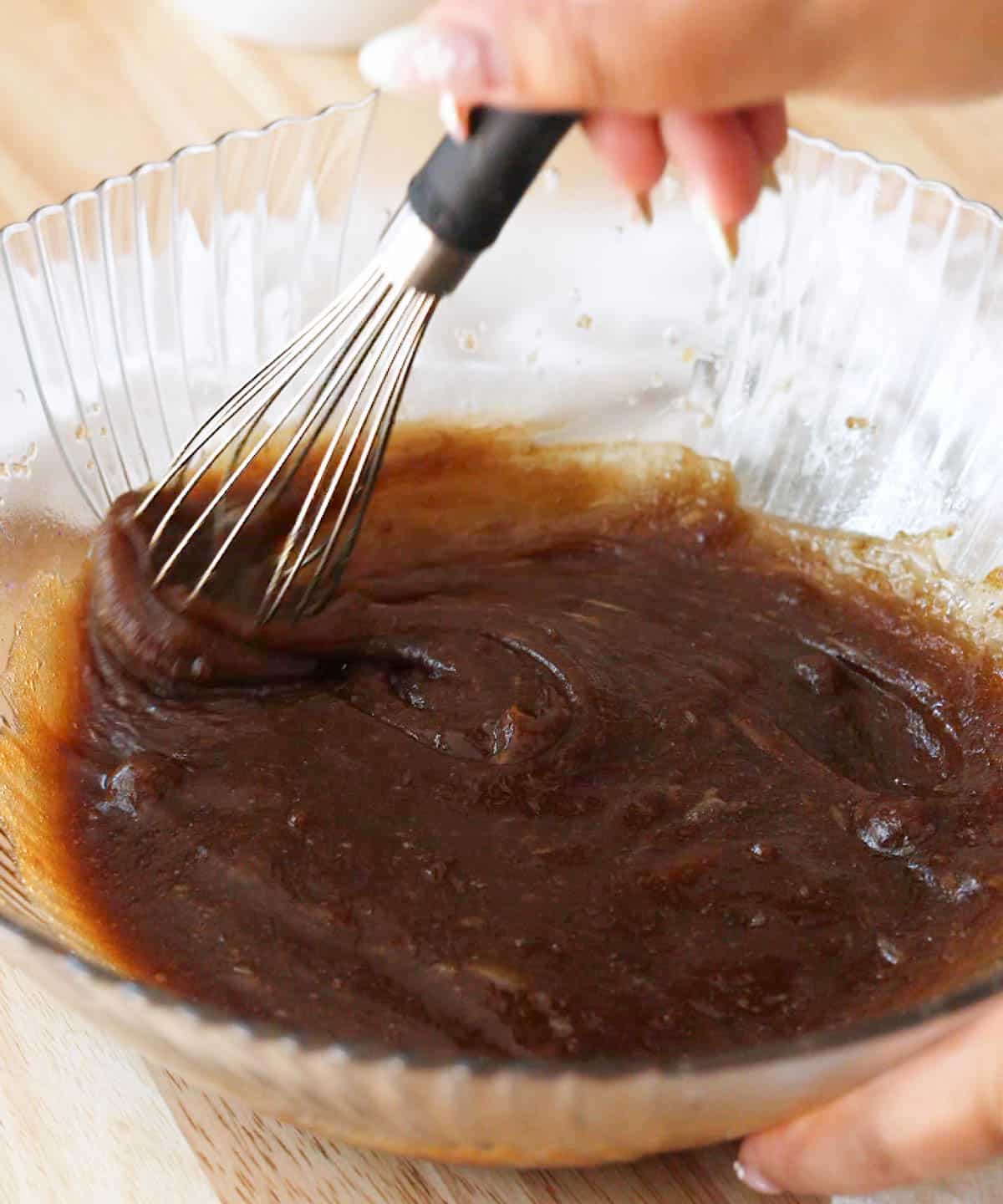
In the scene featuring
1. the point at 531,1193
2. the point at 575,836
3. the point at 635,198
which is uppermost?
the point at 635,198

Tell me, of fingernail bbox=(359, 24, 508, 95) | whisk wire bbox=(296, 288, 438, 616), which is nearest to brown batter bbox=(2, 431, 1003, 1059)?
whisk wire bbox=(296, 288, 438, 616)

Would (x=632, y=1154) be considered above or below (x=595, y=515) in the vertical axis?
below

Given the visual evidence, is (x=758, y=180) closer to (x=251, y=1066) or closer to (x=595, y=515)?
(x=595, y=515)

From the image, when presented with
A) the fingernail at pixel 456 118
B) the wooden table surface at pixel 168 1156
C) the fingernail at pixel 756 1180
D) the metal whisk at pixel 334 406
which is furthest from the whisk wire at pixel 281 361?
the fingernail at pixel 756 1180

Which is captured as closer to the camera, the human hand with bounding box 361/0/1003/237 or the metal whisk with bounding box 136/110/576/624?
the human hand with bounding box 361/0/1003/237

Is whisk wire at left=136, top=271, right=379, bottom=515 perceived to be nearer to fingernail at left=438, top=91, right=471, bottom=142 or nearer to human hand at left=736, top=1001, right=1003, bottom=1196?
fingernail at left=438, top=91, right=471, bottom=142

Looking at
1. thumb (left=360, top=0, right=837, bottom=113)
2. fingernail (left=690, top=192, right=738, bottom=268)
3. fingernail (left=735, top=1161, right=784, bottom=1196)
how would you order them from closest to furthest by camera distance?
thumb (left=360, top=0, right=837, bottom=113) < fingernail (left=735, top=1161, right=784, bottom=1196) < fingernail (left=690, top=192, right=738, bottom=268)

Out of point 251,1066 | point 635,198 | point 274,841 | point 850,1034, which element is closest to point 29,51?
point 635,198
